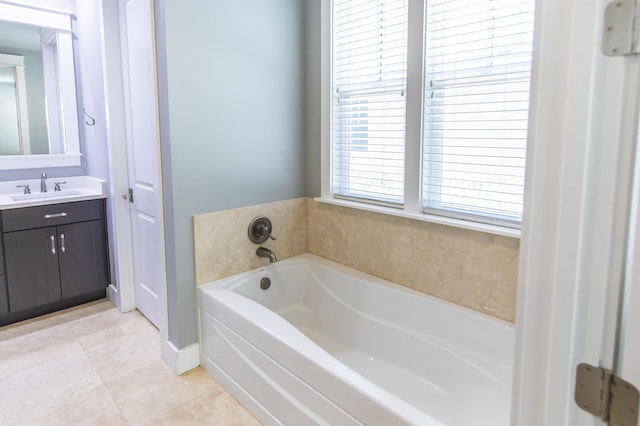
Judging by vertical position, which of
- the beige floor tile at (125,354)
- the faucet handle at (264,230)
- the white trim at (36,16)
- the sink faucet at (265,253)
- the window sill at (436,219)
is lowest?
the beige floor tile at (125,354)

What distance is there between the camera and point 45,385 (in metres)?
2.33

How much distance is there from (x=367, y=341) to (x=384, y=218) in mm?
719

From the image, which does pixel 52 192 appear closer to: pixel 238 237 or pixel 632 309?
pixel 238 237

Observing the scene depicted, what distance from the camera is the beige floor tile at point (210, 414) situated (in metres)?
2.04

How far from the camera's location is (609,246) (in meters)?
0.67

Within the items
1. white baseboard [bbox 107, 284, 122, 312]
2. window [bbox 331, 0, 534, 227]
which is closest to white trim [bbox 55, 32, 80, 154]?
white baseboard [bbox 107, 284, 122, 312]

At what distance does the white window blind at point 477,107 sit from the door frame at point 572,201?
1233 millimetres

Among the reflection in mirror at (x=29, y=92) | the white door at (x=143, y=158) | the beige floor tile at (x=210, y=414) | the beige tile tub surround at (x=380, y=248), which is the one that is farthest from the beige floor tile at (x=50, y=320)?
the beige floor tile at (x=210, y=414)

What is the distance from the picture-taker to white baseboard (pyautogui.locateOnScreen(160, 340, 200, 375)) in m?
2.43

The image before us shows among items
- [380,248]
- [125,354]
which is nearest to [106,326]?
[125,354]

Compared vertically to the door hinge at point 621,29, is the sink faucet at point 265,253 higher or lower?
lower

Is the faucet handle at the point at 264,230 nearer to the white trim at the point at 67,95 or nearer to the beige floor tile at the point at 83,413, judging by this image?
the beige floor tile at the point at 83,413

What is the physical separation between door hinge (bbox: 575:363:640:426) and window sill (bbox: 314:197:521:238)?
1.25 m

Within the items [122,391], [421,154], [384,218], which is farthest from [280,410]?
[421,154]
